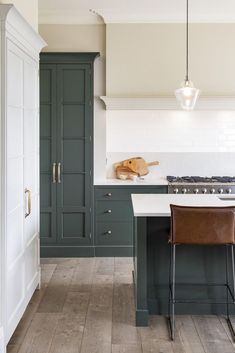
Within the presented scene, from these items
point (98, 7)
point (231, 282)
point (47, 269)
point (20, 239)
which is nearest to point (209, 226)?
point (231, 282)

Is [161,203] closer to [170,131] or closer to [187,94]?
[187,94]

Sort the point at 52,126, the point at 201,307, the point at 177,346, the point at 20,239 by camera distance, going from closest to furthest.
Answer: the point at 177,346 → the point at 20,239 → the point at 201,307 → the point at 52,126

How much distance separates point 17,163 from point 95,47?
2849mm

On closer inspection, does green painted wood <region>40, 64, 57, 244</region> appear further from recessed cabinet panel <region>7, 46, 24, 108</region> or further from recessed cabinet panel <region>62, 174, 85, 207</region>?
recessed cabinet panel <region>7, 46, 24, 108</region>

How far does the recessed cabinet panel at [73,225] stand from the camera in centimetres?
558

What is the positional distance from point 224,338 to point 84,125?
10.3ft

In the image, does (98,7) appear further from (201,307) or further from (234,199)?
(201,307)

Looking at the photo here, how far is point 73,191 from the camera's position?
18.2 ft

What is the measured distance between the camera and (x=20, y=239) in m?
3.50

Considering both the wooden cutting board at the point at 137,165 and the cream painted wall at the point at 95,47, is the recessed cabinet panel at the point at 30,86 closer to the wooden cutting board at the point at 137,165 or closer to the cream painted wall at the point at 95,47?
the cream painted wall at the point at 95,47

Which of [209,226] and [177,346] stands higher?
[209,226]

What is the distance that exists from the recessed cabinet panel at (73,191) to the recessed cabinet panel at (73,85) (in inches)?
38.6

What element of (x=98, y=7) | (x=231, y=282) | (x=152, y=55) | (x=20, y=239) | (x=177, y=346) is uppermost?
(x=98, y=7)

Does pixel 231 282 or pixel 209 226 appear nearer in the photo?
pixel 209 226
